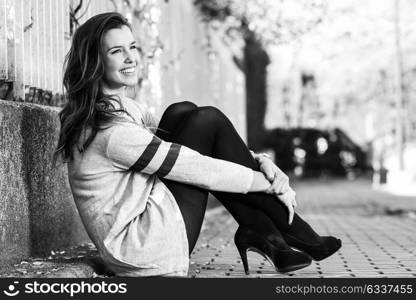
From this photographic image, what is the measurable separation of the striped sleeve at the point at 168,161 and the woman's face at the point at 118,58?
35 cm

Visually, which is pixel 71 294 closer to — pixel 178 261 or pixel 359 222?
pixel 178 261

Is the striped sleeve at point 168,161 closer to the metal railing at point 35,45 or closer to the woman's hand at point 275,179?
the woman's hand at point 275,179

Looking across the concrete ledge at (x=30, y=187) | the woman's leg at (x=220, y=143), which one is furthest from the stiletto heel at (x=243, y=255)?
the concrete ledge at (x=30, y=187)

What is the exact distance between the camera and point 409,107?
30.7m

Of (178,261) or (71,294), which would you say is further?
(178,261)

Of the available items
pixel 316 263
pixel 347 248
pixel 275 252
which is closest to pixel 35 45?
pixel 275 252

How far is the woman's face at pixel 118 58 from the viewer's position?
4.42 meters

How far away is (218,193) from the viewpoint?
4449 mm

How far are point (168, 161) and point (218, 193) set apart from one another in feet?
1.26

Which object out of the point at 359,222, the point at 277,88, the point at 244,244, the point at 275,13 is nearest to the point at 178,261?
the point at 244,244

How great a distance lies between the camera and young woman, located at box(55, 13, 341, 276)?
4.20m

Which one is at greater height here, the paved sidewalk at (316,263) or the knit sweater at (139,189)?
the knit sweater at (139,189)

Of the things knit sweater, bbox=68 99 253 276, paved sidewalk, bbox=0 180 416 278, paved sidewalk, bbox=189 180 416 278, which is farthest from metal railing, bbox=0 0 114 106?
paved sidewalk, bbox=189 180 416 278

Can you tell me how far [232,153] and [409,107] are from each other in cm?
2714
